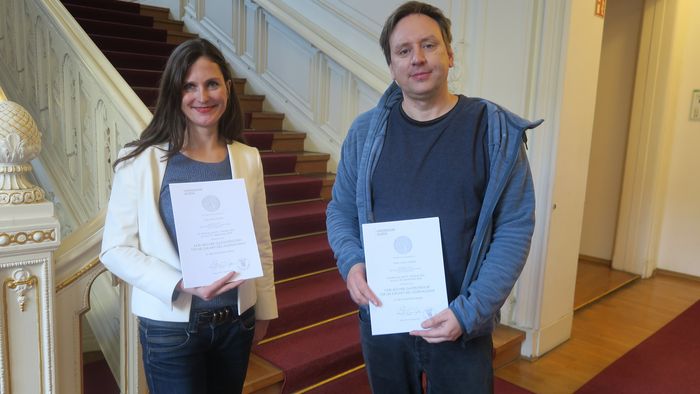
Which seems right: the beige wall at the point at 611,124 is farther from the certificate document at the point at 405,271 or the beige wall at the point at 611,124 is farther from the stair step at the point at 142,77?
the certificate document at the point at 405,271

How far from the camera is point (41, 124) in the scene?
376 centimetres

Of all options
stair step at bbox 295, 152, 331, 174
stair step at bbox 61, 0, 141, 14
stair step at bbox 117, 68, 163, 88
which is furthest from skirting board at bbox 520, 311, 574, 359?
stair step at bbox 61, 0, 141, 14

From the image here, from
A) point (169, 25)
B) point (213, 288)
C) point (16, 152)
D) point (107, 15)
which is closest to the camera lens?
point (213, 288)

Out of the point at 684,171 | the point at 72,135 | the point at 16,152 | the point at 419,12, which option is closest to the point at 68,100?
the point at 72,135

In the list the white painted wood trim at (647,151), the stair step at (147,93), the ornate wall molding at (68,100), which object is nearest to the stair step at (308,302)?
the ornate wall molding at (68,100)

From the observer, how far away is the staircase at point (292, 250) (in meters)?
2.76

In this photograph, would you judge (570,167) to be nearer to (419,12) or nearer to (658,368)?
(658,368)

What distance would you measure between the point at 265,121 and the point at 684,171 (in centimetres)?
416

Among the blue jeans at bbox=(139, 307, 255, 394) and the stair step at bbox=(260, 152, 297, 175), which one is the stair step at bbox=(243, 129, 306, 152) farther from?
the blue jeans at bbox=(139, 307, 255, 394)

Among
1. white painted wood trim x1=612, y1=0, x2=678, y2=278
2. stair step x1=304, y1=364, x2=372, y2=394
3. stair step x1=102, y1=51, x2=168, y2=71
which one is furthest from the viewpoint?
white painted wood trim x1=612, y1=0, x2=678, y2=278

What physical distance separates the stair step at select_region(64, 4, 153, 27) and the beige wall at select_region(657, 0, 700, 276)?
5496 millimetres

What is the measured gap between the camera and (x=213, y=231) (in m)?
1.41

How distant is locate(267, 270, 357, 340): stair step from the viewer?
118 inches

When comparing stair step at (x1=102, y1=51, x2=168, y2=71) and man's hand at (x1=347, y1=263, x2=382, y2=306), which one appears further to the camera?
stair step at (x1=102, y1=51, x2=168, y2=71)
